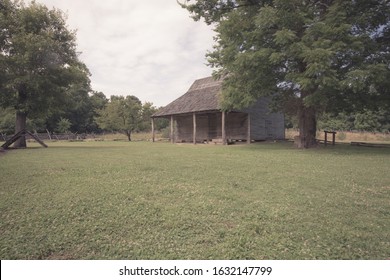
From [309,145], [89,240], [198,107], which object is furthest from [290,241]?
[198,107]

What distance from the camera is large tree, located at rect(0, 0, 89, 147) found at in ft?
68.2

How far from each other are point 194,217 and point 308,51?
10.8m

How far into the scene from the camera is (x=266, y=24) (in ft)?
45.7

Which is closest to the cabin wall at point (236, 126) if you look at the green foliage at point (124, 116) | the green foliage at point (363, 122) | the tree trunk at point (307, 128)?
the tree trunk at point (307, 128)

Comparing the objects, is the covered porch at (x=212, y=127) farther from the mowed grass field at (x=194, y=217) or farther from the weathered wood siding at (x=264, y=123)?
the mowed grass field at (x=194, y=217)

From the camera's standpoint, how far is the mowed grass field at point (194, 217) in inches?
140

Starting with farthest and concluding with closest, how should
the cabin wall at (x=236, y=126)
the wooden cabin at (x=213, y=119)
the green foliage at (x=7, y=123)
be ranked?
the green foliage at (x=7, y=123) → the cabin wall at (x=236, y=126) → the wooden cabin at (x=213, y=119)

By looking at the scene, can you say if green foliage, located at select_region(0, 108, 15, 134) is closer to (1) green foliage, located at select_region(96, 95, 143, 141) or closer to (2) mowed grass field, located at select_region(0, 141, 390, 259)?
(1) green foliage, located at select_region(96, 95, 143, 141)

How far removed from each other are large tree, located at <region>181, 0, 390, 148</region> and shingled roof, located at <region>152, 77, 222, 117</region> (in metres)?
7.47

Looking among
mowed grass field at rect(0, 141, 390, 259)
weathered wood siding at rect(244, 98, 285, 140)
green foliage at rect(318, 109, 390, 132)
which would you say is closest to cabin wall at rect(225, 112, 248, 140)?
weathered wood siding at rect(244, 98, 285, 140)

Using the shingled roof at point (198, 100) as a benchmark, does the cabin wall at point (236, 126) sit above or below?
below

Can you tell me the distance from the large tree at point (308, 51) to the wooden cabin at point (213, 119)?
784 cm
